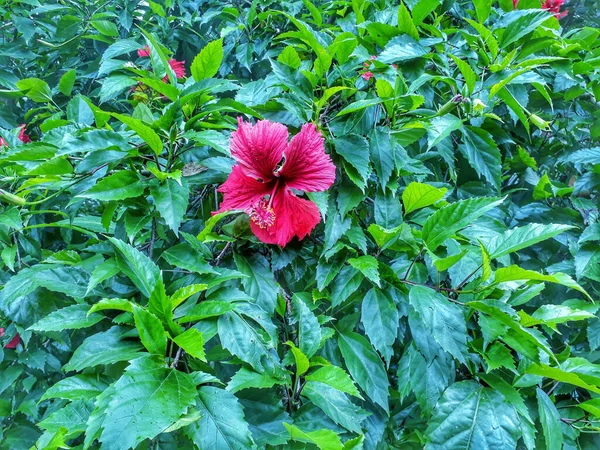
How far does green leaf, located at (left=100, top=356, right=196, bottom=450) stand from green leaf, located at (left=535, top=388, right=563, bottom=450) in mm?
513

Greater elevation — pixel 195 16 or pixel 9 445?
pixel 195 16

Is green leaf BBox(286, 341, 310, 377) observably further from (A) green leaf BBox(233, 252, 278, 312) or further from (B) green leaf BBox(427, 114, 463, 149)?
(B) green leaf BBox(427, 114, 463, 149)

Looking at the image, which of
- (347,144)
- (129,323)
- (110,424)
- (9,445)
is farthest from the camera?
(9,445)

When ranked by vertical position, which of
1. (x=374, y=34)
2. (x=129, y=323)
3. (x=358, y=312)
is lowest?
(x=358, y=312)

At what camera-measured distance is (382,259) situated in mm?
857

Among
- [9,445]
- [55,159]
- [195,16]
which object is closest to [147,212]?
[55,159]

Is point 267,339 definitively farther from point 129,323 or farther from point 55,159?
point 55,159

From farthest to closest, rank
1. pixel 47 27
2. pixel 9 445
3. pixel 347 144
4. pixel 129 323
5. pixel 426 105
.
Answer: pixel 47 27 < pixel 9 445 < pixel 426 105 < pixel 347 144 < pixel 129 323

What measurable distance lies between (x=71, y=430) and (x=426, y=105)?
82 centimetres

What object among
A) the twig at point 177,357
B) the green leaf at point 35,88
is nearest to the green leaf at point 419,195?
the twig at point 177,357

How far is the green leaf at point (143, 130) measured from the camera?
68 cm

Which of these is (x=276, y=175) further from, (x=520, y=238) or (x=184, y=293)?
(x=520, y=238)

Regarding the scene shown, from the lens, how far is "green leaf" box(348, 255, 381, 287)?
2.27ft

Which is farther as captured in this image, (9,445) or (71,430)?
(9,445)
